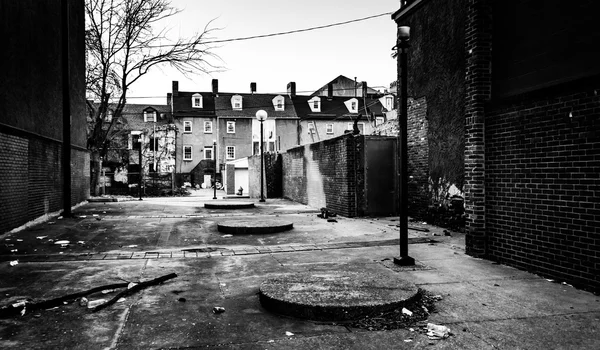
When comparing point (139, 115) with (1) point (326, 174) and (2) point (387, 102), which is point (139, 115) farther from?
(1) point (326, 174)

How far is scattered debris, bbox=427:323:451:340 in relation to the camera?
333cm

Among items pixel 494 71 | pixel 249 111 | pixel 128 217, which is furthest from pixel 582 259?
pixel 249 111

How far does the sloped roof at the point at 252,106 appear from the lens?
164ft

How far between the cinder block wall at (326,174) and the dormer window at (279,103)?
3189 cm

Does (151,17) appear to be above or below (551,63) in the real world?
above

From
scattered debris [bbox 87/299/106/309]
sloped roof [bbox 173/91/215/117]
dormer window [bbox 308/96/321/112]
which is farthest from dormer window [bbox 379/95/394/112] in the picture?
scattered debris [bbox 87/299/106/309]

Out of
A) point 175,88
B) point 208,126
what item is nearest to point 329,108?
point 208,126

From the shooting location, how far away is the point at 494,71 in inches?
250

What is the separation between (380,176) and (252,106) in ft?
134

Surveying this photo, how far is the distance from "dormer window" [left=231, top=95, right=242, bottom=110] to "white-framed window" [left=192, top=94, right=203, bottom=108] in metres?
4.07

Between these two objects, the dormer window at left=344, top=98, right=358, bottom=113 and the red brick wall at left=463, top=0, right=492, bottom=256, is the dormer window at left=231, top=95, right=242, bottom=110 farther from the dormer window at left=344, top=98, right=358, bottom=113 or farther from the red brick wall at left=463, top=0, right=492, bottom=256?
the red brick wall at left=463, top=0, right=492, bottom=256

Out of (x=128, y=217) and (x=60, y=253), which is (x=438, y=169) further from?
(x=128, y=217)

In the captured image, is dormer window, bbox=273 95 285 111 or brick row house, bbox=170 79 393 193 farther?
dormer window, bbox=273 95 285 111

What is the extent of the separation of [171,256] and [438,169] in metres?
6.78
